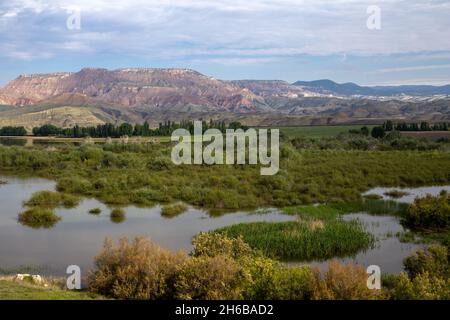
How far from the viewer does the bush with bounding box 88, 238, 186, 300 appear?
40.7 feet

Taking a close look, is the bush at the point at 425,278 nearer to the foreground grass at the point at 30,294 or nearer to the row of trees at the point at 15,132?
the foreground grass at the point at 30,294

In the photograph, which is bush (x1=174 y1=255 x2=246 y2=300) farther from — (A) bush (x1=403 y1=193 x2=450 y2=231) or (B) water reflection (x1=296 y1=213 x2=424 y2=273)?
(A) bush (x1=403 y1=193 x2=450 y2=231)

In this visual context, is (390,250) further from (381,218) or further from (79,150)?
(79,150)

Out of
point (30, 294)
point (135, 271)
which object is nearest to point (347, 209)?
point (135, 271)

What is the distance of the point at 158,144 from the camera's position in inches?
2825

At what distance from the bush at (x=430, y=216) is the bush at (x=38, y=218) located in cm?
1895

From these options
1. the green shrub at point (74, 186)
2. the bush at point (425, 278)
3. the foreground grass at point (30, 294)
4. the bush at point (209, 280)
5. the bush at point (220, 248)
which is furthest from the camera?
the green shrub at point (74, 186)

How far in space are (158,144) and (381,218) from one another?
4922 cm

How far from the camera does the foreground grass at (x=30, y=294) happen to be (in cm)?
1114

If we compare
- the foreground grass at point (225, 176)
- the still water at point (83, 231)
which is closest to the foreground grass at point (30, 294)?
the still water at point (83, 231)

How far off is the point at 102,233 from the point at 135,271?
11275 millimetres

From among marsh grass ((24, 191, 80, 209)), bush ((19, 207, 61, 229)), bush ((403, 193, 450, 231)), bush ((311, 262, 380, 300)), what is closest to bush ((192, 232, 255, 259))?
bush ((311, 262, 380, 300))

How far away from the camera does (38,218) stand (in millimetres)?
25797

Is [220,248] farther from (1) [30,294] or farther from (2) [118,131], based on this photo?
(2) [118,131]
